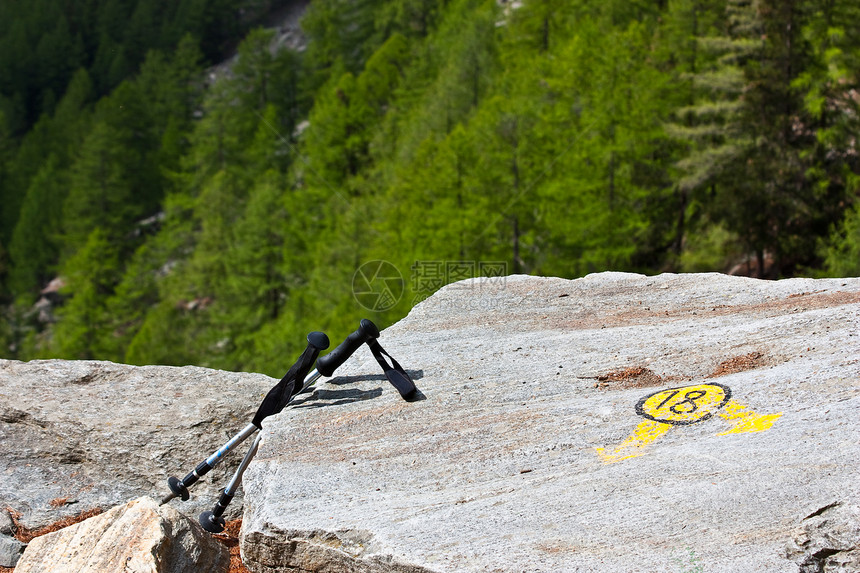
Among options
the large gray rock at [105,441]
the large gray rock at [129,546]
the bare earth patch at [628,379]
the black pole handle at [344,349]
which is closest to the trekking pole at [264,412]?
the black pole handle at [344,349]

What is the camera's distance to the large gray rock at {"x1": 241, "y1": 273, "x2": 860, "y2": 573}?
168 inches

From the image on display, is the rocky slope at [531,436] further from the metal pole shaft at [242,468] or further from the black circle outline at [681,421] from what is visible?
the metal pole shaft at [242,468]

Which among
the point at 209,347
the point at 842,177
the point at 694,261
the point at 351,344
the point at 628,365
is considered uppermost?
the point at 351,344

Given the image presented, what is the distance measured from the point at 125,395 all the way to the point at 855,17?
27.9 meters

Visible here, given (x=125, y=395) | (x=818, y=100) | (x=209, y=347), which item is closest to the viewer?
(x=125, y=395)

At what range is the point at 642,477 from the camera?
4.77 m

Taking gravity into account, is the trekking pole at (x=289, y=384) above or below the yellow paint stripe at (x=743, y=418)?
above

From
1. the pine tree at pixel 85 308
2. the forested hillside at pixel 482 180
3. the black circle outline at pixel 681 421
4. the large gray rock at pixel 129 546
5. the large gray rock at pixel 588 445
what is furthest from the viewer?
the pine tree at pixel 85 308

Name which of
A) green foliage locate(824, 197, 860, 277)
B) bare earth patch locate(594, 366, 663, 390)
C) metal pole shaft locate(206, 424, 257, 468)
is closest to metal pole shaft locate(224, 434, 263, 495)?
metal pole shaft locate(206, 424, 257, 468)

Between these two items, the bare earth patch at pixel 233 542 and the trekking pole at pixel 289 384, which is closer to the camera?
the bare earth patch at pixel 233 542

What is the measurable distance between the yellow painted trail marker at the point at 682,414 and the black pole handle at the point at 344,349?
2.02 metres

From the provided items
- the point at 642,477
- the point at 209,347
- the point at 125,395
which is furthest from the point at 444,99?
the point at 642,477

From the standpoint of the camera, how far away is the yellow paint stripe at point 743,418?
5.12 metres

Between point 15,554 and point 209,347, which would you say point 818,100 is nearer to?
point 15,554
